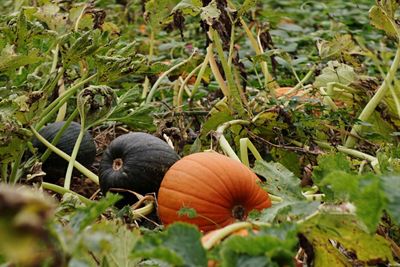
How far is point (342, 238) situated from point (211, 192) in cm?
51

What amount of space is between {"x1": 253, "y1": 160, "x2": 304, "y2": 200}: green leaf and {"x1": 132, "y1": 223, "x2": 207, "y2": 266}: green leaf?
0.54 metres

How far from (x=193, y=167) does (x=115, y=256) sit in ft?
1.68

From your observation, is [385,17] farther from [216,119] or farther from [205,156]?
[205,156]

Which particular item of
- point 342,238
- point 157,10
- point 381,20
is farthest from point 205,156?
point 157,10

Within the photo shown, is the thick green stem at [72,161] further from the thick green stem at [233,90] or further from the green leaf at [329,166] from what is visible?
the green leaf at [329,166]

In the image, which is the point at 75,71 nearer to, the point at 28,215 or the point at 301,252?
the point at 301,252

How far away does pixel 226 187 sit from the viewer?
5.44ft

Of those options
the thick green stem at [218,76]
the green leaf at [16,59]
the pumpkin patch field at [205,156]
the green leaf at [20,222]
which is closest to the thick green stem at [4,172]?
the pumpkin patch field at [205,156]

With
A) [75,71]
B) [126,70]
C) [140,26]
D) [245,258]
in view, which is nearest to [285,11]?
[140,26]

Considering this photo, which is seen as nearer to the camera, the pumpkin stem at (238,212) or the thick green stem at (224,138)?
the pumpkin stem at (238,212)

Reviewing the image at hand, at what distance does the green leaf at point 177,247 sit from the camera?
0.86 metres

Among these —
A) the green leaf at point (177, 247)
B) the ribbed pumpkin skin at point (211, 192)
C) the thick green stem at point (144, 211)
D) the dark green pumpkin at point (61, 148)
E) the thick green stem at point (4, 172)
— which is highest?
the green leaf at point (177, 247)

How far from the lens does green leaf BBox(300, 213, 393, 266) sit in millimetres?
1159

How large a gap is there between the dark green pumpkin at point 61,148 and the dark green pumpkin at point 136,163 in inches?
8.6
